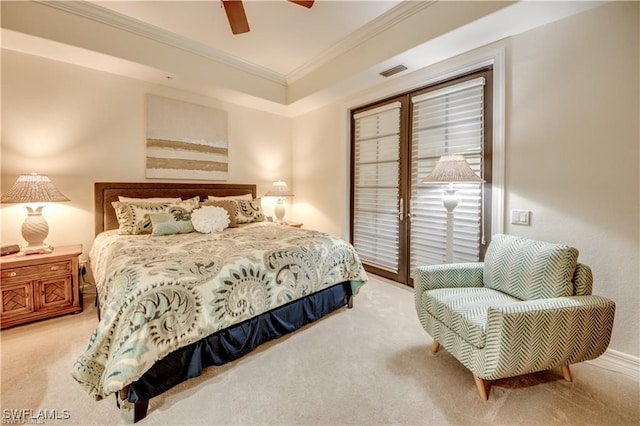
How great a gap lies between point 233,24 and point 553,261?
2.88 meters

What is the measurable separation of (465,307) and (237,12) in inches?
104

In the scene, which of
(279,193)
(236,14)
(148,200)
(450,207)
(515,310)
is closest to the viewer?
(515,310)

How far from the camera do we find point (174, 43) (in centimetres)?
304

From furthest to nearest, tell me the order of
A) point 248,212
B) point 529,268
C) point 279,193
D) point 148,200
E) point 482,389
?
point 279,193 < point 248,212 < point 148,200 < point 529,268 < point 482,389

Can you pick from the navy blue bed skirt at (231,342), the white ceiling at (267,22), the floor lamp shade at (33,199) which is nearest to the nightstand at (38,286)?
the floor lamp shade at (33,199)

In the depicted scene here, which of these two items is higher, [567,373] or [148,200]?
[148,200]

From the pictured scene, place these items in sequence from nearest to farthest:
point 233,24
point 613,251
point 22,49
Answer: point 613,251 → point 233,24 → point 22,49

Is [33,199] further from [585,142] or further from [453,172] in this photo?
[585,142]

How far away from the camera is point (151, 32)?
9.40 ft

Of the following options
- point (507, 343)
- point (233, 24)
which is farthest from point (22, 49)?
point (507, 343)

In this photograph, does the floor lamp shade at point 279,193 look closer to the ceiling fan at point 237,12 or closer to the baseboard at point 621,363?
the ceiling fan at point 237,12

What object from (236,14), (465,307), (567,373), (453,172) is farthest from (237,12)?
(567,373)

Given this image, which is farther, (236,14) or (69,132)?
(69,132)

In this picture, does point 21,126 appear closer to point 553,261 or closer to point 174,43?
point 174,43
